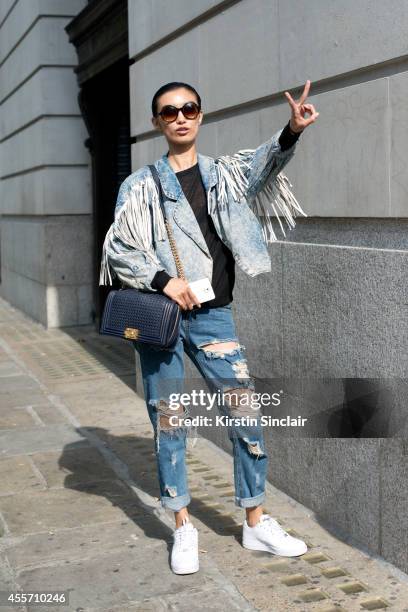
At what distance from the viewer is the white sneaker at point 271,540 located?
408cm

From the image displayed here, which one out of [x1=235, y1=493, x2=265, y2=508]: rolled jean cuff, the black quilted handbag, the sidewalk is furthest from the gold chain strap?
the sidewalk

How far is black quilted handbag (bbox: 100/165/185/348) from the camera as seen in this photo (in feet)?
12.2

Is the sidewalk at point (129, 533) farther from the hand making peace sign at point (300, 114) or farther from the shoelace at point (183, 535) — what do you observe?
the hand making peace sign at point (300, 114)

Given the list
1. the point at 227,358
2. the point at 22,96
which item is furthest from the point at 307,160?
the point at 22,96

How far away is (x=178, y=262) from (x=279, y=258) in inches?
45.4

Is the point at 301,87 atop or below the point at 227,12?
below

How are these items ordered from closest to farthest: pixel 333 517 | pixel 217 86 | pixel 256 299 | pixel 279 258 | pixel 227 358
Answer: pixel 227 358, pixel 333 517, pixel 279 258, pixel 256 299, pixel 217 86

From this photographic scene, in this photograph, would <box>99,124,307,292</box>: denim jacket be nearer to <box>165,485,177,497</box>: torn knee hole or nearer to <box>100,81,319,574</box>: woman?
<box>100,81,319,574</box>: woman

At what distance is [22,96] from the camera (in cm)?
1272

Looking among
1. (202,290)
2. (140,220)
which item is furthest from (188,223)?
(202,290)

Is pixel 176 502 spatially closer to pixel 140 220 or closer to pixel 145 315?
pixel 145 315

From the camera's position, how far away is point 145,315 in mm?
3781

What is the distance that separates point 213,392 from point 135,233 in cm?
80

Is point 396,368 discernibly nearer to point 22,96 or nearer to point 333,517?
point 333,517
